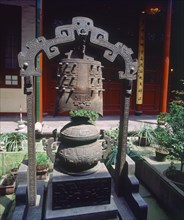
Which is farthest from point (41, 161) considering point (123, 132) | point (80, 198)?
point (123, 132)

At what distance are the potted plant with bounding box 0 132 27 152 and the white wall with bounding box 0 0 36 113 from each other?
2.86 m

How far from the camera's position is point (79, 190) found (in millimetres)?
3053

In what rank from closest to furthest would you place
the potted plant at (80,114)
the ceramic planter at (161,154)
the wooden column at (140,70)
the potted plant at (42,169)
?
the potted plant at (80,114) → the potted plant at (42,169) → the ceramic planter at (161,154) → the wooden column at (140,70)

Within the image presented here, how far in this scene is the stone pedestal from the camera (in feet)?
9.71

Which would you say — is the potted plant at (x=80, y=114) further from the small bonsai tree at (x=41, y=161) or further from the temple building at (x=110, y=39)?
the temple building at (x=110, y=39)

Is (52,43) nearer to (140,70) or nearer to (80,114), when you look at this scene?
(80,114)

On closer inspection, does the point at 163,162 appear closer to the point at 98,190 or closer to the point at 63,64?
the point at 98,190

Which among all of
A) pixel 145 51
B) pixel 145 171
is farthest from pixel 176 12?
pixel 145 171

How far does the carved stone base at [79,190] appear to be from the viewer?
298 centimetres

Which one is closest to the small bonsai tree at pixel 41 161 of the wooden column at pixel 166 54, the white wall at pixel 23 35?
the white wall at pixel 23 35

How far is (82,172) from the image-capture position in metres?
3.15

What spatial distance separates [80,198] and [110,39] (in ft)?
25.1

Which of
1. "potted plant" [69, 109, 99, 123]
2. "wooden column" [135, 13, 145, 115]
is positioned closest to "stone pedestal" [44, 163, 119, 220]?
"potted plant" [69, 109, 99, 123]

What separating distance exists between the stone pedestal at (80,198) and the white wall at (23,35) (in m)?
6.24
